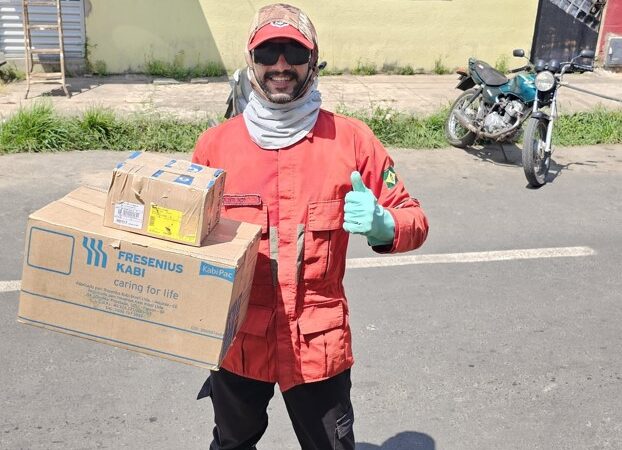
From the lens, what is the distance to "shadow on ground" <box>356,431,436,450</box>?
3658 millimetres

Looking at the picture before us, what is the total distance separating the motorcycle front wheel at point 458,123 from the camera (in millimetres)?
8562

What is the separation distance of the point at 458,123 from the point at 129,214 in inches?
275

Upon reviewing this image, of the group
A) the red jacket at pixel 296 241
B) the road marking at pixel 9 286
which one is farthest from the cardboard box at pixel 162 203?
the road marking at pixel 9 286

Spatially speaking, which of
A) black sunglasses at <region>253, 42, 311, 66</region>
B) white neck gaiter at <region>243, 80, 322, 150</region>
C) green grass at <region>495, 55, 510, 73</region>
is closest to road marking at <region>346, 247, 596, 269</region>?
white neck gaiter at <region>243, 80, 322, 150</region>

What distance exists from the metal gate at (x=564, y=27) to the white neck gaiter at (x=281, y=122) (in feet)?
36.0

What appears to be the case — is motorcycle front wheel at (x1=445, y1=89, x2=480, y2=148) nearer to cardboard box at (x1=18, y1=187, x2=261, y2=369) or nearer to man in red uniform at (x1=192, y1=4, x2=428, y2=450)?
man in red uniform at (x1=192, y1=4, x2=428, y2=450)

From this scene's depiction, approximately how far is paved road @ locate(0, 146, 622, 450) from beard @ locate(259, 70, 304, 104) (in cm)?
183

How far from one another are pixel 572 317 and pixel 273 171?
3.12 m

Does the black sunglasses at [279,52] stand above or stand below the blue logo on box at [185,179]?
above

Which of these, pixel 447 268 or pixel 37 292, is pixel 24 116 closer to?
pixel 447 268

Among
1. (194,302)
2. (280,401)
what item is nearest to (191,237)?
(194,302)

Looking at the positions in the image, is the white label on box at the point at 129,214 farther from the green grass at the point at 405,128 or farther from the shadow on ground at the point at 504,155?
the green grass at the point at 405,128

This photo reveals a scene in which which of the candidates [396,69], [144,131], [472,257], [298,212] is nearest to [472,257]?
[472,257]

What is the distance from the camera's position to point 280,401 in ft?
13.0
